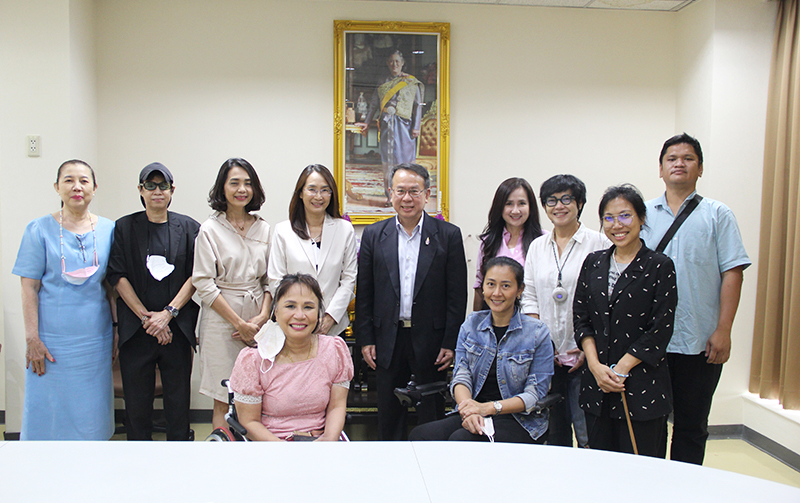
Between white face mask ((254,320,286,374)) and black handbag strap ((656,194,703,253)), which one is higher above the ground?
black handbag strap ((656,194,703,253))

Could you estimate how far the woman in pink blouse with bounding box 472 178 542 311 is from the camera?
2736 millimetres

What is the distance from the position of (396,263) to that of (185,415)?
144cm

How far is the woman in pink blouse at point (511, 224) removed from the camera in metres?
2.74

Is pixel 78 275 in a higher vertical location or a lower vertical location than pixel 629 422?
higher

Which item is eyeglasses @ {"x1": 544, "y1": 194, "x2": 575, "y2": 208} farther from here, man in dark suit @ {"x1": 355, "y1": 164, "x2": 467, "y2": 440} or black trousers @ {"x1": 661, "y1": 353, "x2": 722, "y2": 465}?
black trousers @ {"x1": 661, "y1": 353, "x2": 722, "y2": 465}

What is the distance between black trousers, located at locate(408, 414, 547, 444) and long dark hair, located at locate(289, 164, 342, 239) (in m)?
1.16

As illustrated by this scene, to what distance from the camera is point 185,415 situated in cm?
276

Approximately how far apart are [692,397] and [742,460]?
4.37ft

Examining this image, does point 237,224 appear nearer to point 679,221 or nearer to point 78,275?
point 78,275

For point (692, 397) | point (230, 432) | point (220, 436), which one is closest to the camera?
point (220, 436)

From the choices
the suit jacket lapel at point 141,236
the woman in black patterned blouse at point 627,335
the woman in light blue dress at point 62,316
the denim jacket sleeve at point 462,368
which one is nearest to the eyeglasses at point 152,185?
the suit jacket lapel at point 141,236

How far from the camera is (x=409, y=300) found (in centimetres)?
260

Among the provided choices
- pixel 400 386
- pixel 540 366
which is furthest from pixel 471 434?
pixel 400 386

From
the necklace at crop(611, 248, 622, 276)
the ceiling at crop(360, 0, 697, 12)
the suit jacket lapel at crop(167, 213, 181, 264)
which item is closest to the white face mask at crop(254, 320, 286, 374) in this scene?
the suit jacket lapel at crop(167, 213, 181, 264)
